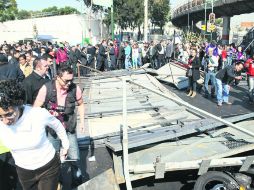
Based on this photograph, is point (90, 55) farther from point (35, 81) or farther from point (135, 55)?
point (35, 81)

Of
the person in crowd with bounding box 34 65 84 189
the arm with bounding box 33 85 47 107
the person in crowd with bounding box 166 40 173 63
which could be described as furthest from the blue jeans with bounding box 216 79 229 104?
the person in crowd with bounding box 166 40 173 63

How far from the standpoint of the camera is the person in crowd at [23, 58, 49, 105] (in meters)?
5.93

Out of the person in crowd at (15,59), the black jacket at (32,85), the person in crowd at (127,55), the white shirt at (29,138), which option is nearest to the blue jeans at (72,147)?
the black jacket at (32,85)

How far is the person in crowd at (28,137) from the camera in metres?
3.02

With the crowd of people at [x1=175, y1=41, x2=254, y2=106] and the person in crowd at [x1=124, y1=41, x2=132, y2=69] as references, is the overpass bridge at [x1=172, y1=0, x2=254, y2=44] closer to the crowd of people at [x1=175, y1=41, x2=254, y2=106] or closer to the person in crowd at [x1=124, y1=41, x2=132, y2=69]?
the person in crowd at [x1=124, y1=41, x2=132, y2=69]

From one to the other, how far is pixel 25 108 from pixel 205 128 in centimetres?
416

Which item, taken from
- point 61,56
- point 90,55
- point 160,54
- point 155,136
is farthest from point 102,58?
point 155,136

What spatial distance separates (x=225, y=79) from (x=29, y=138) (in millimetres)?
8860

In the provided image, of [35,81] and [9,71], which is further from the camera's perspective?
[9,71]

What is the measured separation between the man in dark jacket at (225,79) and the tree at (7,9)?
88790mm

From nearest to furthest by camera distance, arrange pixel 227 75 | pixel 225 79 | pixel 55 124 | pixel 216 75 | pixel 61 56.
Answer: pixel 55 124 → pixel 227 75 → pixel 225 79 → pixel 216 75 → pixel 61 56

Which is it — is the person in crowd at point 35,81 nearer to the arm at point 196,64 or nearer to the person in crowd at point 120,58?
the arm at point 196,64

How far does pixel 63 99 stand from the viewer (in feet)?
16.3

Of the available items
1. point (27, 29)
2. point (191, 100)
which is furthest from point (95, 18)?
point (191, 100)
